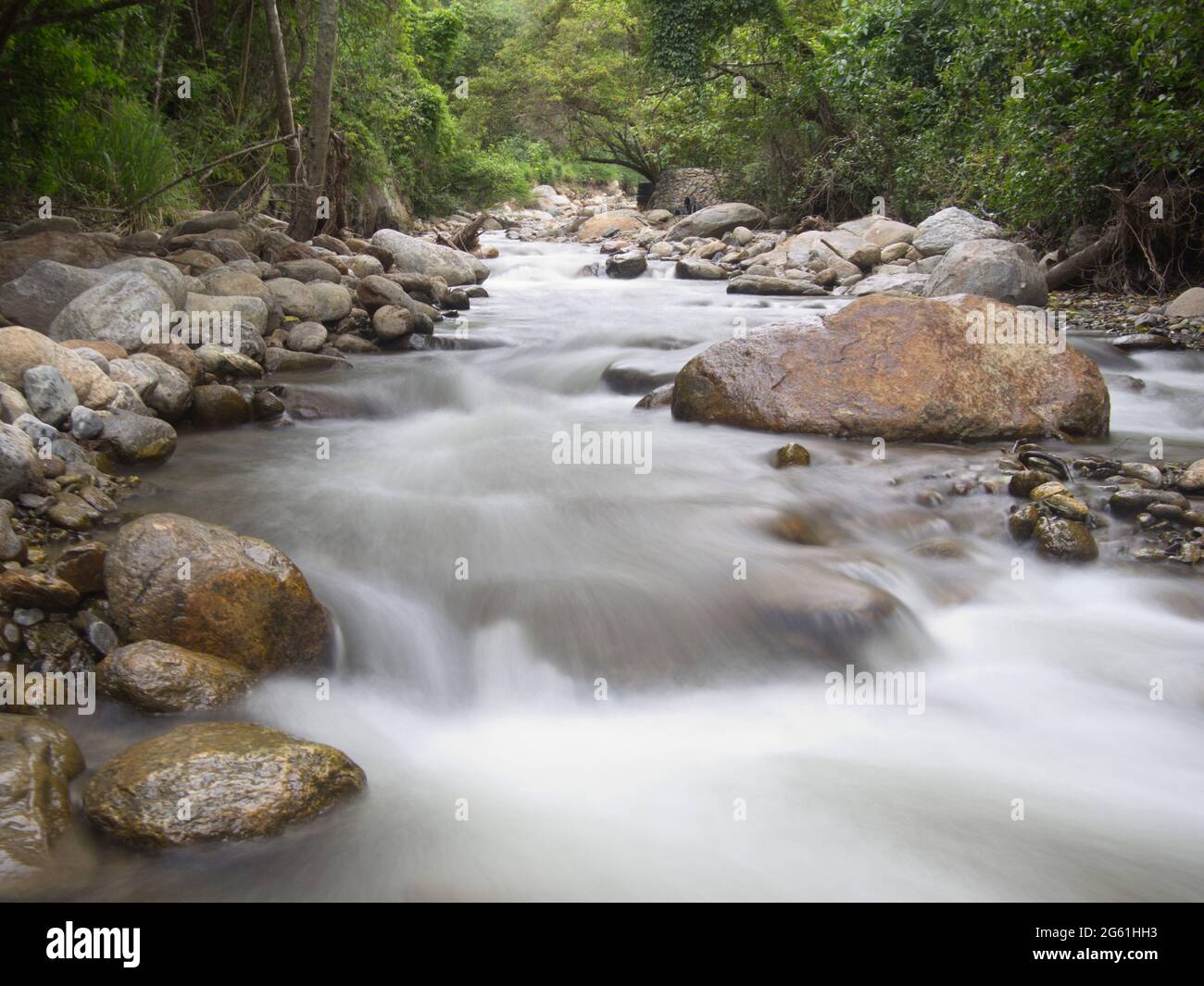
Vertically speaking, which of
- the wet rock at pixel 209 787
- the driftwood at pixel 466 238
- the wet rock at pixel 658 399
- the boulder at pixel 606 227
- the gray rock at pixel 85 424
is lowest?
the wet rock at pixel 209 787

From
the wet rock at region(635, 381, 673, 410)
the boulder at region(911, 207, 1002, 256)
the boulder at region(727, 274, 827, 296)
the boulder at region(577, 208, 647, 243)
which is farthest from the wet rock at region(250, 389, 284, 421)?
the boulder at region(577, 208, 647, 243)

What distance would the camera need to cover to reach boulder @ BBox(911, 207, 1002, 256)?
1354 cm

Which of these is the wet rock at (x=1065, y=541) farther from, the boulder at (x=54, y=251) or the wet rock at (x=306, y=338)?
the boulder at (x=54, y=251)

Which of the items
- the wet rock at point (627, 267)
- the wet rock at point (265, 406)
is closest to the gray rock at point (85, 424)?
the wet rock at point (265, 406)

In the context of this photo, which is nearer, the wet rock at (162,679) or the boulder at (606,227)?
the wet rock at (162,679)

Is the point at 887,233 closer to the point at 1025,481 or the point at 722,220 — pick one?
the point at 722,220

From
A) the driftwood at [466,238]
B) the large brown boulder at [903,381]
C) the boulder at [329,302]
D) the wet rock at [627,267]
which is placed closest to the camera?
the large brown boulder at [903,381]

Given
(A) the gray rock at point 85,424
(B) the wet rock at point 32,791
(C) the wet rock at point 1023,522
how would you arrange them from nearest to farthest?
(B) the wet rock at point 32,791
(C) the wet rock at point 1023,522
(A) the gray rock at point 85,424

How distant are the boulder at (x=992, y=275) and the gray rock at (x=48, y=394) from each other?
8482mm

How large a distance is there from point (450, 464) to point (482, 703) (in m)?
2.74

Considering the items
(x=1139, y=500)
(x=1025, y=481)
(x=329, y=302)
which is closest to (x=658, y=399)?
(x=1025, y=481)

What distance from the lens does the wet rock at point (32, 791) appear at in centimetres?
250

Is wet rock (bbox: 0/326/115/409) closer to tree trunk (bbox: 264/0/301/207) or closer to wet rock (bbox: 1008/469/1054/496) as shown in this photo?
wet rock (bbox: 1008/469/1054/496)

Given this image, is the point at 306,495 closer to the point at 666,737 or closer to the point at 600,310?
the point at 666,737
